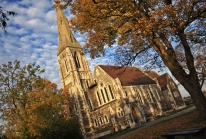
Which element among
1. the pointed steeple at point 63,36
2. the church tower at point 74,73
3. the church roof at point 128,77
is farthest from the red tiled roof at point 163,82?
the pointed steeple at point 63,36

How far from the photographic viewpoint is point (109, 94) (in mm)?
33062

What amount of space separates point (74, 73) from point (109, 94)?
38.6ft

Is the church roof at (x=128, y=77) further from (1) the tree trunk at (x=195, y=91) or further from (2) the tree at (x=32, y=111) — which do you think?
(1) the tree trunk at (x=195, y=91)

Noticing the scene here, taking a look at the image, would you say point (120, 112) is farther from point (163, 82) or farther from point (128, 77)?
point (163, 82)

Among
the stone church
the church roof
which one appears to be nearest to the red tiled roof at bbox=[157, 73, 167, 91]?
the stone church

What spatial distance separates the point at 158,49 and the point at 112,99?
23.3 m

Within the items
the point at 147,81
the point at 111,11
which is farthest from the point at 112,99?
the point at 111,11

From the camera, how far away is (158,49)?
34.0 feet

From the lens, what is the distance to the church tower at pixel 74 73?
3819cm

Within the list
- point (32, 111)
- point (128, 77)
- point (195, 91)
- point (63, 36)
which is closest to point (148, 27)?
point (195, 91)

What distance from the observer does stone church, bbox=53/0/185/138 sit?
1204 inches

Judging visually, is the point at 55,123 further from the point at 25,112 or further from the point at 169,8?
the point at 169,8

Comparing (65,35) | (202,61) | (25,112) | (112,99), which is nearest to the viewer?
(25,112)

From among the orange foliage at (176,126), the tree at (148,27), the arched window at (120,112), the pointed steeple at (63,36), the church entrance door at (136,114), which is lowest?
the orange foliage at (176,126)
